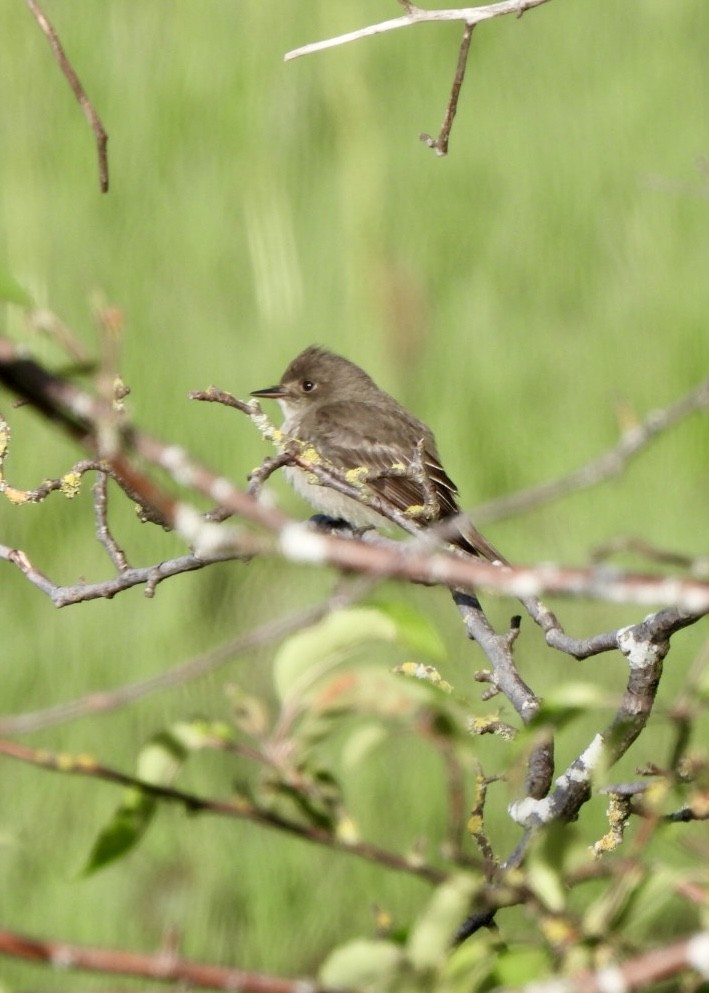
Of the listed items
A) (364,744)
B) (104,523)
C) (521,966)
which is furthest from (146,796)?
(104,523)

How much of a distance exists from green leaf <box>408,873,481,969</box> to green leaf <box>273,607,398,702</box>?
0.66 ft

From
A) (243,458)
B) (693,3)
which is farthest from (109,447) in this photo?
(693,3)

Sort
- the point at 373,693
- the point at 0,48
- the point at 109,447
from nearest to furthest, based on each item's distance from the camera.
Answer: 1. the point at 109,447
2. the point at 373,693
3. the point at 0,48

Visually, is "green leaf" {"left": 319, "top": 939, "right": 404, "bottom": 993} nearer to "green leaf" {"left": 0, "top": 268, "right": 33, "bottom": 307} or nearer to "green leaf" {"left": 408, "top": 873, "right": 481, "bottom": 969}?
"green leaf" {"left": 408, "top": 873, "right": 481, "bottom": 969}

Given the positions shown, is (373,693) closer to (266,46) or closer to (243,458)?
(243,458)

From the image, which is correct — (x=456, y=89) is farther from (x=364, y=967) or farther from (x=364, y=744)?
(x=364, y=967)

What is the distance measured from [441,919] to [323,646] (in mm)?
243

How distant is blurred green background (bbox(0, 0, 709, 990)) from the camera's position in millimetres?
4871

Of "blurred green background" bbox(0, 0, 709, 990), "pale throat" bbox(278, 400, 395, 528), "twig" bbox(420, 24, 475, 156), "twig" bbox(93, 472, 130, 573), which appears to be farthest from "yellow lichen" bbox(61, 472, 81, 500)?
"pale throat" bbox(278, 400, 395, 528)

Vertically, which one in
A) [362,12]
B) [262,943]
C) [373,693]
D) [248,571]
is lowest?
[373,693]

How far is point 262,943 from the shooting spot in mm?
5023

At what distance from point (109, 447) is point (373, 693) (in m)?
0.34

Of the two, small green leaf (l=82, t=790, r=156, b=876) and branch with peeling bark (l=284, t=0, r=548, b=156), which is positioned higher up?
branch with peeling bark (l=284, t=0, r=548, b=156)

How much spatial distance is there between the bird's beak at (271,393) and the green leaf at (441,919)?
3.94m
